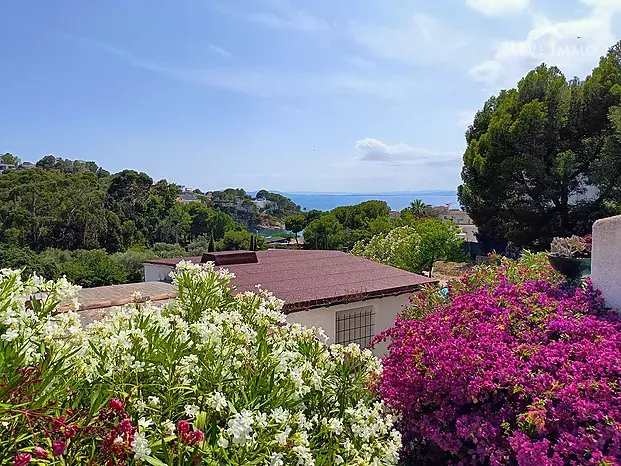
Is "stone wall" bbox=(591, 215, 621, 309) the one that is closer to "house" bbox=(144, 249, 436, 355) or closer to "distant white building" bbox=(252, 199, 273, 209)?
"house" bbox=(144, 249, 436, 355)

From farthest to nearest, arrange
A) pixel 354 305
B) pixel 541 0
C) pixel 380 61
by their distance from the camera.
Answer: pixel 380 61 → pixel 354 305 → pixel 541 0

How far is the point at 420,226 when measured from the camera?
56.7 feet

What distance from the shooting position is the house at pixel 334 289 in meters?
7.33

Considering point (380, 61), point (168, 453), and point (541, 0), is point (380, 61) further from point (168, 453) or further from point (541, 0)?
point (168, 453)

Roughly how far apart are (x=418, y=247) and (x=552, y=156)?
8.22 meters

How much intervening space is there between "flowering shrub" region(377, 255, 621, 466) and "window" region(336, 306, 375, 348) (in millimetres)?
3145

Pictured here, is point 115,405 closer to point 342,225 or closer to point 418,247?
point 418,247

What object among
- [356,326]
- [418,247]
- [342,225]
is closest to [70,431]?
[356,326]

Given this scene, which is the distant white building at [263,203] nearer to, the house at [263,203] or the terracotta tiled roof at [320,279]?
the house at [263,203]

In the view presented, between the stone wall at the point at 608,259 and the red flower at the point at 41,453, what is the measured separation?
14.8 feet

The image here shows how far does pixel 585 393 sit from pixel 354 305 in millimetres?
4850

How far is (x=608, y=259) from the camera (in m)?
4.30

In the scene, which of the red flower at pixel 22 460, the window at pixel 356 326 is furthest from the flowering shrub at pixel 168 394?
the window at pixel 356 326

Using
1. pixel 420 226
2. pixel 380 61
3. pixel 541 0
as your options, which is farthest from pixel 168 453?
pixel 420 226
